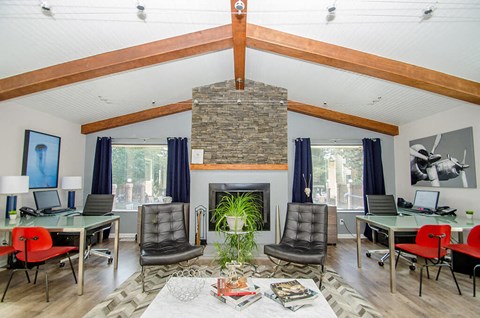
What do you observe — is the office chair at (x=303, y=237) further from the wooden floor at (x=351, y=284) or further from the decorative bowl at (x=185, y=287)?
the decorative bowl at (x=185, y=287)

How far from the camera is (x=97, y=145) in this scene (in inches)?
216

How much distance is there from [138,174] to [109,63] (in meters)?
3.06

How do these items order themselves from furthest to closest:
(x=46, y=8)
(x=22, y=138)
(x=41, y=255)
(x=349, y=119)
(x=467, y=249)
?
(x=349, y=119)
(x=22, y=138)
(x=467, y=249)
(x=41, y=255)
(x=46, y=8)

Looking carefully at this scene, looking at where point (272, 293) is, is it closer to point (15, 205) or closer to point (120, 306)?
point (120, 306)

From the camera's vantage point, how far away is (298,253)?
3021 millimetres

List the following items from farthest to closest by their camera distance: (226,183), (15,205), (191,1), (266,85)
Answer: (266,85) < (226,183) < (15,205) < (191,1)

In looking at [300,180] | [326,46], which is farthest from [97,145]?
[326,46]

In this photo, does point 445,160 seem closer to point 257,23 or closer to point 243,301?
point 257,23

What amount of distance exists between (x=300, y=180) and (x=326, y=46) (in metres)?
2.98

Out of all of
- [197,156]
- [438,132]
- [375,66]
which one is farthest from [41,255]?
[438,132]

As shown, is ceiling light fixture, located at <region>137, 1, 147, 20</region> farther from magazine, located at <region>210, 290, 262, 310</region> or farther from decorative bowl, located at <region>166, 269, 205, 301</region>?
magazine, located at <region>210, 290, 262, 310</region>

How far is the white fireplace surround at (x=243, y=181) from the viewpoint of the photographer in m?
4.75

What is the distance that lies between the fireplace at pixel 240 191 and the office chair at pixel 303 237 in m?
1.03

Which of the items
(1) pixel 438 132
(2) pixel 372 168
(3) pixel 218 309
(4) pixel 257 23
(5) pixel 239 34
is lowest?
(3) pixel 218 309
